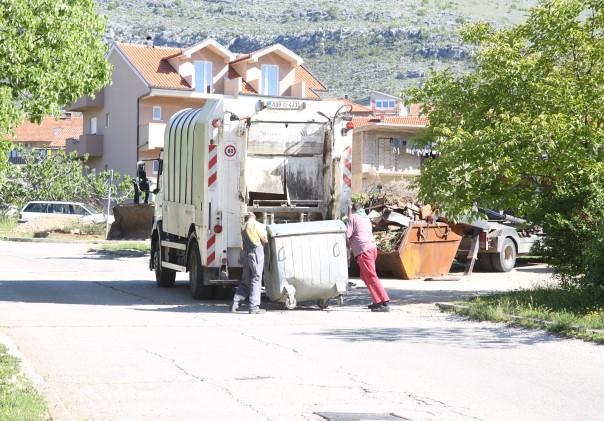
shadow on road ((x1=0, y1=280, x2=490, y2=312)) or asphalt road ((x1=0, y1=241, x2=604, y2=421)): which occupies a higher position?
shadow on road ((x1=0, y1=280, x2=490, y2=312))

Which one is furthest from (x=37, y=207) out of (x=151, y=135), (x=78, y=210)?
(x=151, y=135)

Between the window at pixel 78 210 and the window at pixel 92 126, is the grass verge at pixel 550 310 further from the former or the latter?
the window at pixel 92 126

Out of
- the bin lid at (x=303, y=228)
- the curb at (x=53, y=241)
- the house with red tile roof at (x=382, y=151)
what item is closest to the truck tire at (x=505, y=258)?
the bin lid at (x=303, y=228)

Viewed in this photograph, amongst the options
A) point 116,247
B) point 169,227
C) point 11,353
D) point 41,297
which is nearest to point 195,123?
point 169,227

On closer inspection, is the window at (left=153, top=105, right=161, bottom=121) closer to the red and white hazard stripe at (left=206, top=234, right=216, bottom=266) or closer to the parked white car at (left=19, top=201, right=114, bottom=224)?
the parked white car at (left=19, top=201, right=114, bottom=224)

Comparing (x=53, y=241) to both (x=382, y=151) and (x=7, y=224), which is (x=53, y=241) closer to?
(x=7, y=224)

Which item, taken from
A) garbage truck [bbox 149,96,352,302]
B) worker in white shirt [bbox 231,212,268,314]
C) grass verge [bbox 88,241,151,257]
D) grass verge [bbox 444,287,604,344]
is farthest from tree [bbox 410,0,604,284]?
grass verge [bbox 88,241,151,257]

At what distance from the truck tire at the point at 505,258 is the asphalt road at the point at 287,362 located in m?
7.70

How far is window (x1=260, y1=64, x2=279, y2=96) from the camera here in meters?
61.6

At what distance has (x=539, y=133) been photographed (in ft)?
56.1

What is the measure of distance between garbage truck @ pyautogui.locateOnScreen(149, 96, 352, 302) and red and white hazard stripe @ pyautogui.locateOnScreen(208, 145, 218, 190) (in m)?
0.02

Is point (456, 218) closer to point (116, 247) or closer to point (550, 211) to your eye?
point (550, 211)

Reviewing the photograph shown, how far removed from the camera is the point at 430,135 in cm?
1966

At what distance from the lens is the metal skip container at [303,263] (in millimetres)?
16984
